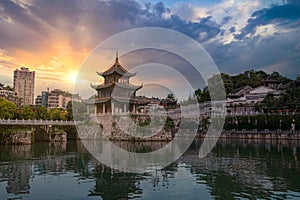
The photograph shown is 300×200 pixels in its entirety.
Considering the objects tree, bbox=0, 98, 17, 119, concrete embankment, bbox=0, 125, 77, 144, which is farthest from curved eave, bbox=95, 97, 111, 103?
tree, bbox=0, 98, 17, 119

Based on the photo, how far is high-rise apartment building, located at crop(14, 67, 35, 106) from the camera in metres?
126

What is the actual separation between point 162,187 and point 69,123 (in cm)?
2933

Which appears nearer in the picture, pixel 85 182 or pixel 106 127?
pixel 85 182

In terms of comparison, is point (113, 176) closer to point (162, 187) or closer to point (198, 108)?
point (162, 187)

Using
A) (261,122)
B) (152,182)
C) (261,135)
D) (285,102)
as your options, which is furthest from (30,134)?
(285,102)

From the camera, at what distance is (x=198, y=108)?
194 feet

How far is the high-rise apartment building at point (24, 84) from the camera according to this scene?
4941 inches

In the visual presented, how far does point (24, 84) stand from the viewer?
127 metres

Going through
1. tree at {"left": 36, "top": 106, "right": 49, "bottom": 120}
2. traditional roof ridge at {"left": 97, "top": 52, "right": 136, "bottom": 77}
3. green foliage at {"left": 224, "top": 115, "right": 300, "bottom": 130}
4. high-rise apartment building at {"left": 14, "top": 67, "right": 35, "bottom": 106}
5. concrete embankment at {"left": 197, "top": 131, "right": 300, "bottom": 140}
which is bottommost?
concrete embankment at {"left": 197, "top": 131, "right": 300, "bottom": 140}

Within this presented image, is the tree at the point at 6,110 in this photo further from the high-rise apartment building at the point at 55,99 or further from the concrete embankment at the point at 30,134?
the high-rise apartment building at the point at 55,99

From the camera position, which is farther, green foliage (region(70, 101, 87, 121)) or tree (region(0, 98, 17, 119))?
green foliage (region(70, 101, 87, 121))

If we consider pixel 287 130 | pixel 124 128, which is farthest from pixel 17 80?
pixel 287 130

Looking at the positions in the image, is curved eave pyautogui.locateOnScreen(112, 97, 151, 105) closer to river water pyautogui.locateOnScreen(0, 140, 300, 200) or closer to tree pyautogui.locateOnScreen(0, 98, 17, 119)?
tree pyautogui.locateOnScreen(0, 98, 17, 119)

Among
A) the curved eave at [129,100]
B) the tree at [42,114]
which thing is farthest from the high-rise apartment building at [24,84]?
the curved eave at [129,100]
